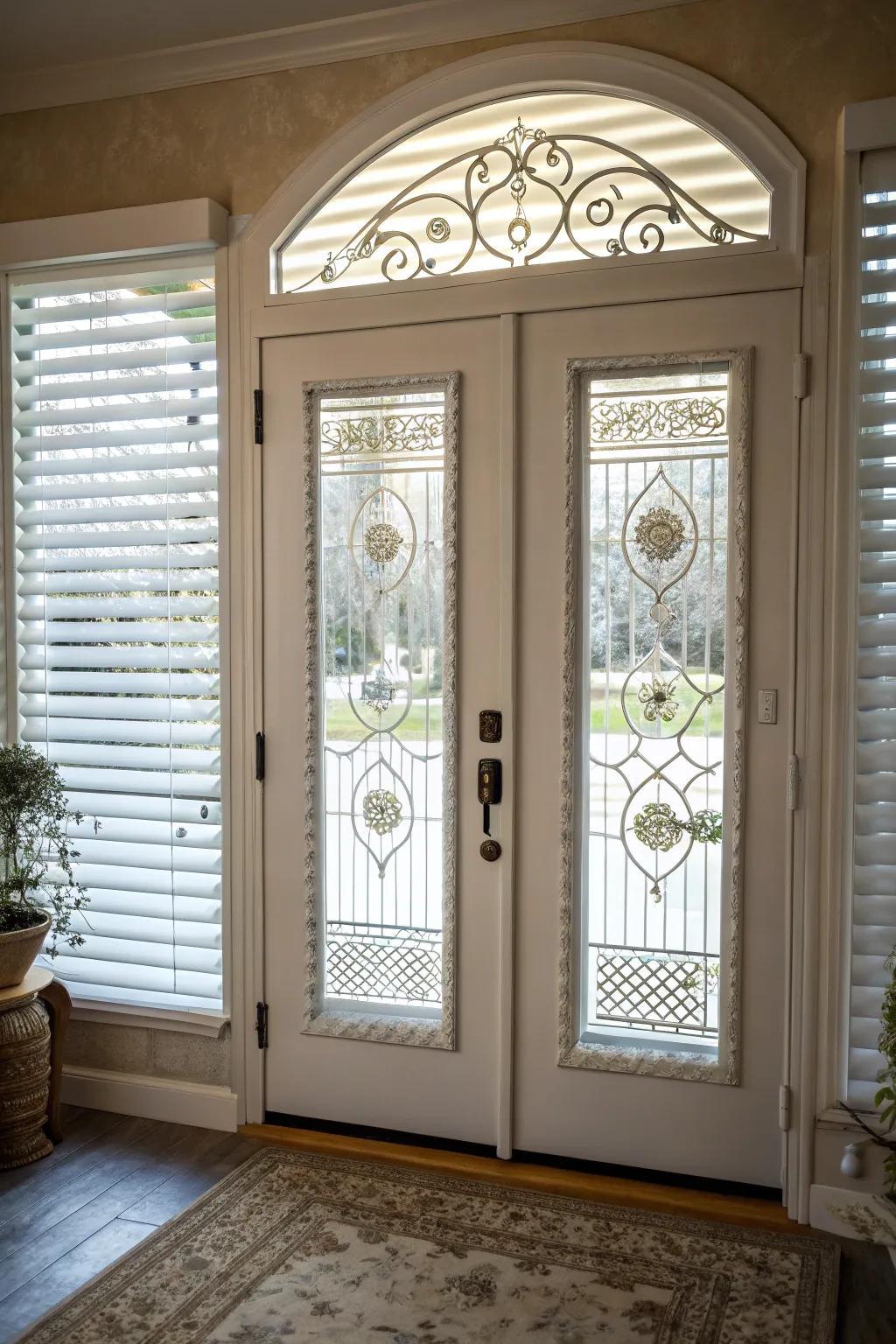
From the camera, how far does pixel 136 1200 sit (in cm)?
284

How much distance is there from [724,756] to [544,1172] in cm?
122

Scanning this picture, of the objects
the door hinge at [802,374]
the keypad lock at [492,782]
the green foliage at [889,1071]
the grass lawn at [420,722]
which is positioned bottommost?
the green foliage at [889,1071]

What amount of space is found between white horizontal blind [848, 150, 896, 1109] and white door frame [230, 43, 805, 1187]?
19 cm

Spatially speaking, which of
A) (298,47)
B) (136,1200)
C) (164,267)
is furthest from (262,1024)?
(298,47)

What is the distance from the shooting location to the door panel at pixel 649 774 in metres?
2.74

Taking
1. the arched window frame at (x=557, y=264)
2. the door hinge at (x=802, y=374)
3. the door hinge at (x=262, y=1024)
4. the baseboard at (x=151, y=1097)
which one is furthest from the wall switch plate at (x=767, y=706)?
the baseboard at (x=151, y=1097)

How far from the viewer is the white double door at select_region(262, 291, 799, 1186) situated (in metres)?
2.77

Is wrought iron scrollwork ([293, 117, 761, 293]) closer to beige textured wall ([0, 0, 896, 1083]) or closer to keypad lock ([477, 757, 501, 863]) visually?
beige textured wall ([0, 0, 896, 1083])

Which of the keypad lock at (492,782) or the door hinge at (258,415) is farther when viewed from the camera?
the door hinge at (258,415)

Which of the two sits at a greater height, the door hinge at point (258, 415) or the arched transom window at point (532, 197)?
the arched transom window at point (532, 197)

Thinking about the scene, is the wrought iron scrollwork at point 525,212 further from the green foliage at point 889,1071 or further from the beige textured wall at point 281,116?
the green foliage at point 889,1071

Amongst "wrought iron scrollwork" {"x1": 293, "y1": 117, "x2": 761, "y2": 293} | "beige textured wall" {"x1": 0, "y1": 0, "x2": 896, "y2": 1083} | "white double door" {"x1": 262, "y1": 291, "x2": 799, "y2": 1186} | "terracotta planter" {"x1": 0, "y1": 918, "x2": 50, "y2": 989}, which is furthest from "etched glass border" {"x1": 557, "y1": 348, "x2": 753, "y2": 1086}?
"terracotta planter" {"x1": 0, "y1": 918, "x2": 50, "y2": 989}

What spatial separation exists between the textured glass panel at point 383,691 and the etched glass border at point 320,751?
23mm

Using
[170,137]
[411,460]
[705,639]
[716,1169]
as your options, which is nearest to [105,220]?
[170,137]
